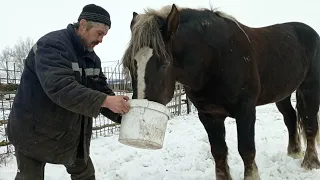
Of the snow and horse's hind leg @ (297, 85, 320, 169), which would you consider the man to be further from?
horse's hind leg @ (297, 85, 320, 169)

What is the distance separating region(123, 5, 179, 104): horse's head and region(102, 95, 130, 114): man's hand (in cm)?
17

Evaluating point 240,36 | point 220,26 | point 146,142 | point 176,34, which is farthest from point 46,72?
point 240,36

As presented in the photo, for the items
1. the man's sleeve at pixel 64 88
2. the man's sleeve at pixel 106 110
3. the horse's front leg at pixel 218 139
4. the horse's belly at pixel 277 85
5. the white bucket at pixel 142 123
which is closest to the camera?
the man's sleeve at pixel 64 88

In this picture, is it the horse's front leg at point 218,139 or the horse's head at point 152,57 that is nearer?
the horse's head at point 152,57

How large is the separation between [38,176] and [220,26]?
7.19ft

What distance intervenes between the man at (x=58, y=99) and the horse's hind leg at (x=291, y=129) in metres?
3.45

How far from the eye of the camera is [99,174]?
14.0 feet

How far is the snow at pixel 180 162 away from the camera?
407cm

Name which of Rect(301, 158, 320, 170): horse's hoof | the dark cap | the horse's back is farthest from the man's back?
Rect(301, 158, 320, 170): horse's hoof

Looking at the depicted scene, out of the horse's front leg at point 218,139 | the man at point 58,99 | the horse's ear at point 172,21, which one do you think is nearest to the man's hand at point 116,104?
the man at point 58,99

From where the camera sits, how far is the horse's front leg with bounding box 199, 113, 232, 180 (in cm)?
Result: 368

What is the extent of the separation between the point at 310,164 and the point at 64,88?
3.63 metres

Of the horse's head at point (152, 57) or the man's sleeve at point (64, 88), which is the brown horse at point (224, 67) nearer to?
the horse's head at point (152, 57)

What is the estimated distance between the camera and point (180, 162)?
468cm
